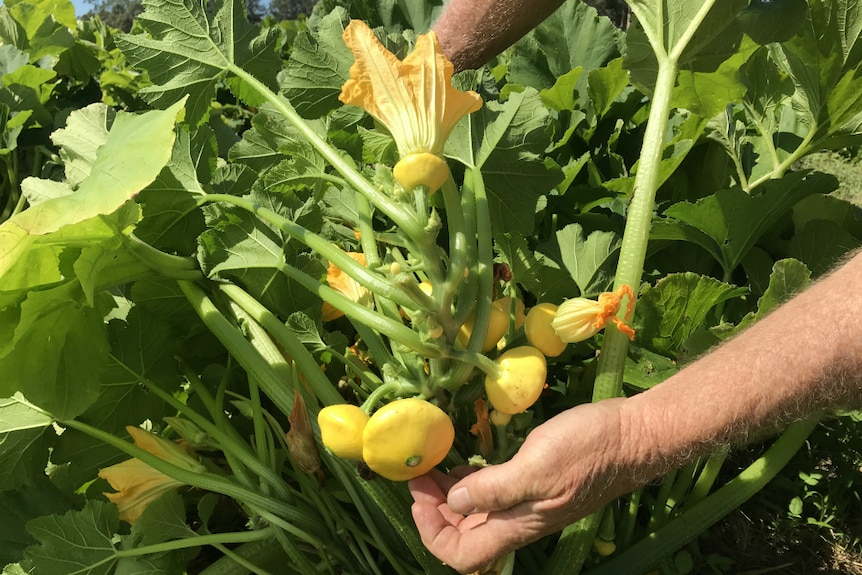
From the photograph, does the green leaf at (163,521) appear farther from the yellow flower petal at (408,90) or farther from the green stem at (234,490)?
the yellow flower petal at (408,90)

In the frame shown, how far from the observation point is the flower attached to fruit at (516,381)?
3.78ft

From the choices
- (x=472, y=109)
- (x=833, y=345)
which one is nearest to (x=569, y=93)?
(x=472, y=109)

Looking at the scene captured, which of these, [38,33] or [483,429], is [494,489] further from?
[38,33]

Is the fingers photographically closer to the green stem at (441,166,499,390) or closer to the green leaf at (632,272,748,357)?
the green stem at (441,166,499,390)

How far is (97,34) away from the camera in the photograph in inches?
187

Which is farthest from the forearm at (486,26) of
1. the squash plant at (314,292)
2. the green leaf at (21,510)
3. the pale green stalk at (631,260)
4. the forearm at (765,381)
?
the green leaf at (21,510)

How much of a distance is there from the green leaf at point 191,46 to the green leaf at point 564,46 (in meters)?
1.07

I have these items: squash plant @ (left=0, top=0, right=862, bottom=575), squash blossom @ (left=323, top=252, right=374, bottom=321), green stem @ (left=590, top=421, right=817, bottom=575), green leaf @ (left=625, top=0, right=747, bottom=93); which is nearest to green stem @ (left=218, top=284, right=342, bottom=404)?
squash plant @ (left=0, top=0, right=862, bottom=575)

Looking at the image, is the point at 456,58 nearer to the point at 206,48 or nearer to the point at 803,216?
the point at 206,48

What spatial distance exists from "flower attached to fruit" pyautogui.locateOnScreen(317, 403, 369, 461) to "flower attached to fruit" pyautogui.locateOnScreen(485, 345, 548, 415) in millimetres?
226

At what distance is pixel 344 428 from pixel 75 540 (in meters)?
0.68

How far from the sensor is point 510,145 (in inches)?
57.0

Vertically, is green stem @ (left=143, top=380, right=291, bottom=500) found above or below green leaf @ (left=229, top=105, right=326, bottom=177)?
below

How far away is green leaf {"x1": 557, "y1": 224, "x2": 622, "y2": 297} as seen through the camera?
Result: 1592 millimetres
